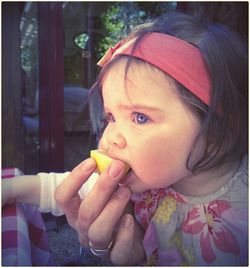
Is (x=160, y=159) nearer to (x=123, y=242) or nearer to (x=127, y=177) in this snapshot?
(x=127, y=177)

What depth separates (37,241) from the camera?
0.73 m

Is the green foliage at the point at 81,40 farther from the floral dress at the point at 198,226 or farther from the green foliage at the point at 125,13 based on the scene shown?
the floral dress at the point at 198,226

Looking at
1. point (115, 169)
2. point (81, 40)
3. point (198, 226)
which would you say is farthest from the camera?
point (81, 40)

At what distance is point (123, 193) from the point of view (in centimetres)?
68

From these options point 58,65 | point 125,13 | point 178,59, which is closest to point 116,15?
point 125,13

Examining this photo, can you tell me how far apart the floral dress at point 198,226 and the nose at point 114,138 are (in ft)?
0.71

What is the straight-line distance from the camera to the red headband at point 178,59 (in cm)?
63

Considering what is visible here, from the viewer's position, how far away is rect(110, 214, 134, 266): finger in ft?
2.23

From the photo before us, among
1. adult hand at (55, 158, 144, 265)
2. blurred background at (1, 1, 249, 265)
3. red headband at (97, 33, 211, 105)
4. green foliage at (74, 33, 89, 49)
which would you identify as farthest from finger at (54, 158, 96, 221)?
green foliage at (74, 33, 89, 49)

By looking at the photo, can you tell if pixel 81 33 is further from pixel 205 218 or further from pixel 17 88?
pixel 205 218

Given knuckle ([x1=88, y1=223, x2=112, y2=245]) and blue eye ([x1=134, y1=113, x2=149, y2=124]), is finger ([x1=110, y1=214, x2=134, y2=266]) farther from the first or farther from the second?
blue eye ([x1=134, y1=113, x2=149, y2=124])

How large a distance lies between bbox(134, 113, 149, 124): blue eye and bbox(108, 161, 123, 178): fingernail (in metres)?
0.08

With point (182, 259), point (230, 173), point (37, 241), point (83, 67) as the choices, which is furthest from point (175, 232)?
point (83, 67)

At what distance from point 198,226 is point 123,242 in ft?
0.51
